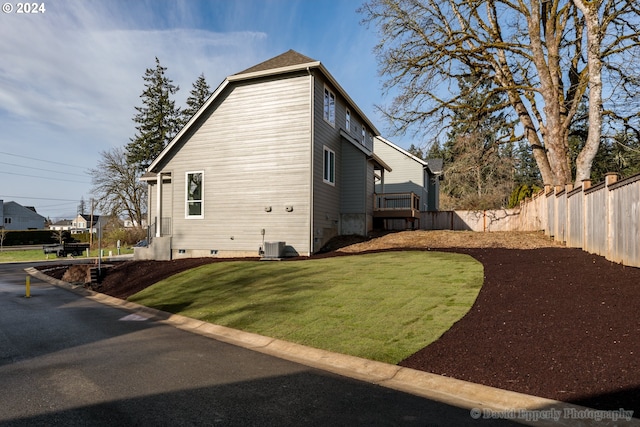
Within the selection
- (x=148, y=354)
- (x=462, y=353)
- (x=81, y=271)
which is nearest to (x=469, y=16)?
(x=462, y=353)

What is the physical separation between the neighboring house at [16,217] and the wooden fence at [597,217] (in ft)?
352

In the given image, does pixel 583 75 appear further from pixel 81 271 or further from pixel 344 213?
pixel 81 271

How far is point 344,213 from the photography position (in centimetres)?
2012

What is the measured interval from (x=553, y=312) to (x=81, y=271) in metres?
19.2

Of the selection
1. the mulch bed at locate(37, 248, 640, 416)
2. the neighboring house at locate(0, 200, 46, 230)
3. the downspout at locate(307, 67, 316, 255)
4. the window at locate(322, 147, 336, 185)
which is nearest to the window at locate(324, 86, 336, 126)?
the window at locate(322, 147, 336, 185)

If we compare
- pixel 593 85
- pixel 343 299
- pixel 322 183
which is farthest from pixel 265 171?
pixel 593 85

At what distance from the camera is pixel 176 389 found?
181 inches

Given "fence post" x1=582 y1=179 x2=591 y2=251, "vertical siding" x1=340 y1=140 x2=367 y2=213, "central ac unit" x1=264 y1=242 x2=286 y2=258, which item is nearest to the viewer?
"fence post" x1=582 y1=179 x2=591 y2=251

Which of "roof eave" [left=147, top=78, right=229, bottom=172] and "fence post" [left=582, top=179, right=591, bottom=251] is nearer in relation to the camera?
"fence post" [left=582, top=179, right=591, bottom=251]

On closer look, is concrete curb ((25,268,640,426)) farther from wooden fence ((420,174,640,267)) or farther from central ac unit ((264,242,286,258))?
central ac unit ((264,242,286,258))

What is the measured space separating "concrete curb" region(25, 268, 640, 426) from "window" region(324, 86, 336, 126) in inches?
534

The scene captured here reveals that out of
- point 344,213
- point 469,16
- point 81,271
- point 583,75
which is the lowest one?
point 81,271

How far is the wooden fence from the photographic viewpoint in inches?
285

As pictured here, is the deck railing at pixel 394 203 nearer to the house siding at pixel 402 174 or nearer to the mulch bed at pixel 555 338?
the house siding at pixel 402 174
